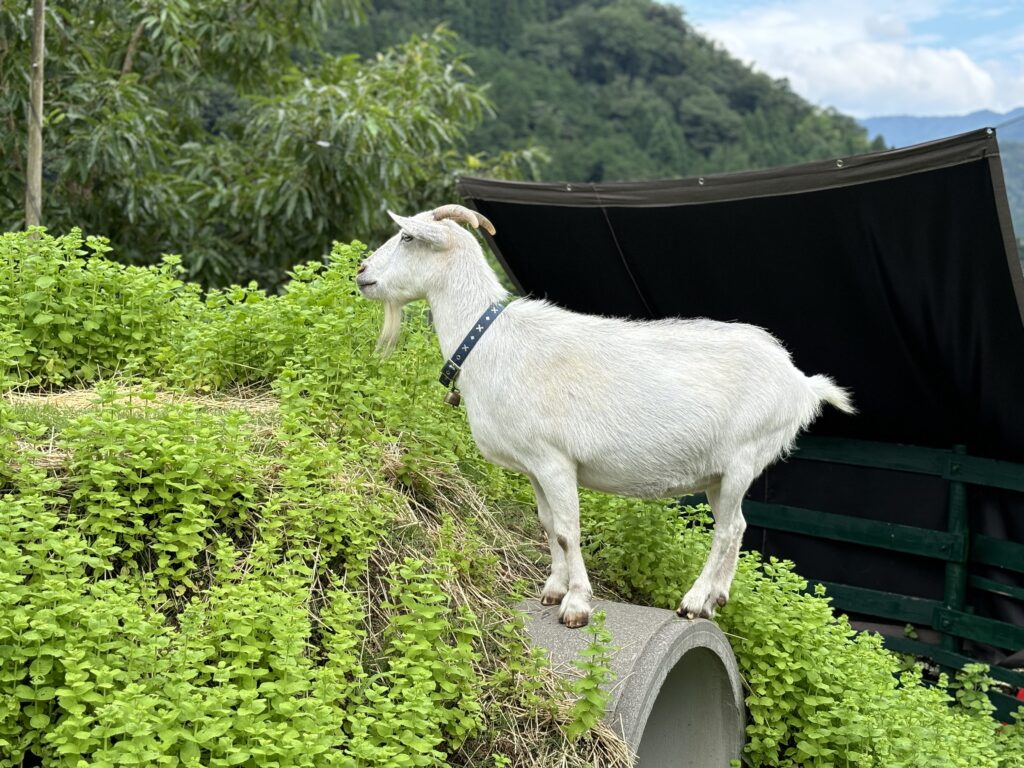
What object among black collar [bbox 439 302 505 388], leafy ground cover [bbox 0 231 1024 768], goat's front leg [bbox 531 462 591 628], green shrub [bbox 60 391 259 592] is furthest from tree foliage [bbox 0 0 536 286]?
goat's front leg [bbox 531 462 591 628]

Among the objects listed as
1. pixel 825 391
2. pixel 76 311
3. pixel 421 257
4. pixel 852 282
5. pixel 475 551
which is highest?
pixel 852 282

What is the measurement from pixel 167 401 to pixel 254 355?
620mm

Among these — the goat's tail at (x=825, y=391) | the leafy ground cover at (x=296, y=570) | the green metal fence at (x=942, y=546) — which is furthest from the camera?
the green metal fence at (x=942, y=546)

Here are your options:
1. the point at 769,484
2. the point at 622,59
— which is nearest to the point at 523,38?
the point at 622,59

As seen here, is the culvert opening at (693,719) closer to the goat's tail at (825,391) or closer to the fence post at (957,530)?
the goat's tail at (825,391)

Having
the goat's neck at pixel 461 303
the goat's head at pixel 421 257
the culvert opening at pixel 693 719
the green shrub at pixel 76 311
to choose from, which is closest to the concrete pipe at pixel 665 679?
the culvert opening at pixel 693 719

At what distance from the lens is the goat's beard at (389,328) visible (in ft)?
17.1

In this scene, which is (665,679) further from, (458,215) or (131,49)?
(131,49)

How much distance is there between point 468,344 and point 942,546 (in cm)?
340

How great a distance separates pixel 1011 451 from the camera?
645 centimetres

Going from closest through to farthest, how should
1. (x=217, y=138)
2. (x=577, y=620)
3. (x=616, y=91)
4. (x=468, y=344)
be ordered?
(x=577, y=620)
(x=468, y=344)
(x=217, y=138)
(x=616, y=91)

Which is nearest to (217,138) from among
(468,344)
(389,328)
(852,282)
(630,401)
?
(389,328)

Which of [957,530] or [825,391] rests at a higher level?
[957,530]

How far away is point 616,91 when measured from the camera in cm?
4147
